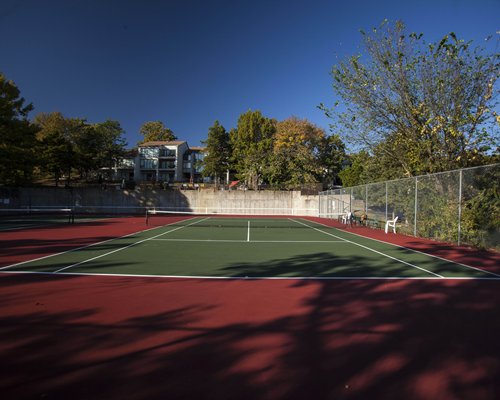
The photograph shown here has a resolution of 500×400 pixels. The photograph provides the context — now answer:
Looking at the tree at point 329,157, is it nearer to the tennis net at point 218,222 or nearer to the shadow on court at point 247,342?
the tennis net at point 218,222

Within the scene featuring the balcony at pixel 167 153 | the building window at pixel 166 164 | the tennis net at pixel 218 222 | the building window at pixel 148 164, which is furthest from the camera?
the building window at pixel 166 164

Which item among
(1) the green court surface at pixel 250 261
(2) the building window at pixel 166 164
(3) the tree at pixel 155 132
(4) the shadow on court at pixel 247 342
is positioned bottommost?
(1) the green court surface at pixel 250 261

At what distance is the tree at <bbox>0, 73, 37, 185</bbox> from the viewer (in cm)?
3375

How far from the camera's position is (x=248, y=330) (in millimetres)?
5262

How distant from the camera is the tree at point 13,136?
111 feet

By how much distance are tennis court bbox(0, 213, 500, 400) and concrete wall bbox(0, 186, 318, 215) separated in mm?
33039

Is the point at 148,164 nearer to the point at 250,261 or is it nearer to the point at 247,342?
the point at 250,261

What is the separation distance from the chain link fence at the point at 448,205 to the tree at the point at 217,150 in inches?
1611

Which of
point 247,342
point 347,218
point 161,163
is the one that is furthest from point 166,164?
point 247,342

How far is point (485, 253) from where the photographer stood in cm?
1260

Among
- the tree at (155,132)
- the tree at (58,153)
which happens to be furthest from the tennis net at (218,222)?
the tree at (155,132)

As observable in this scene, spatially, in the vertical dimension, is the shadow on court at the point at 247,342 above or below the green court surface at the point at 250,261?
above

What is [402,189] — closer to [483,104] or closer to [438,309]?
[483,104]

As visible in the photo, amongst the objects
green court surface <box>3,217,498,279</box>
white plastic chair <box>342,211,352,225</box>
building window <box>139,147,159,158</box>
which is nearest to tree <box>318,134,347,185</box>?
white plastic chair <box>342,211,352,225</box>
